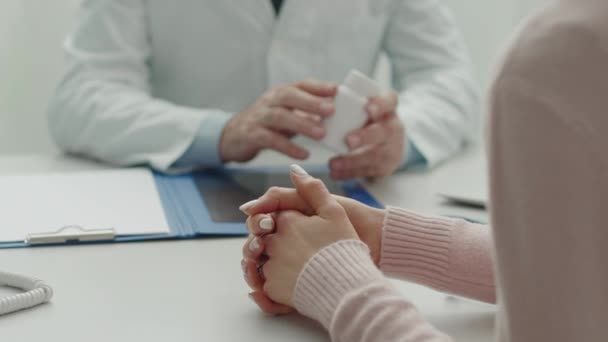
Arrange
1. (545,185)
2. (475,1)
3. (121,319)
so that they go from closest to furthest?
1. (545,185)
2. (121,319)
3. (475,1)

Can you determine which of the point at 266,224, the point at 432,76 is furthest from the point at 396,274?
the point at 432,76

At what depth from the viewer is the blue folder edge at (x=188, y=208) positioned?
981 millimetres

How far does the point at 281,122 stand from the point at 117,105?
0.93ft

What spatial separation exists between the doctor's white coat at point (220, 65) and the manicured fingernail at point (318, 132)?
18 centimetres

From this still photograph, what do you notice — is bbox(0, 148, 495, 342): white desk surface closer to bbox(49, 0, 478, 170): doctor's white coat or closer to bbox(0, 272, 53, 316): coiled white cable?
bbox(0, 272, 53, 316): coiled white cable

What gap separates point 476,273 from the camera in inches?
32.1

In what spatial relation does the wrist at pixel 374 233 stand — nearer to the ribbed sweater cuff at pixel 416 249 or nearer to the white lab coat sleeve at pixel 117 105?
the ribbed sweater cuff at pixel 416 249

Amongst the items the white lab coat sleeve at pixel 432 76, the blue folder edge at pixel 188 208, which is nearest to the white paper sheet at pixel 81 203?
the blue folder edge at pixel 188 208

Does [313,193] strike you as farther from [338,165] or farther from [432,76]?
[432,76]

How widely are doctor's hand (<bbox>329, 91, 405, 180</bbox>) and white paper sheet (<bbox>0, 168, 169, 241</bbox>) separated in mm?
264

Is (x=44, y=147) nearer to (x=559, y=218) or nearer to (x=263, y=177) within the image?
(x=263, y=177)

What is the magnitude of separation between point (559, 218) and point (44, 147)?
1.59m

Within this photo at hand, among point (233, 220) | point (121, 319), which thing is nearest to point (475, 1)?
point (233, 220)

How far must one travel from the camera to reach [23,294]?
0.78 meters
